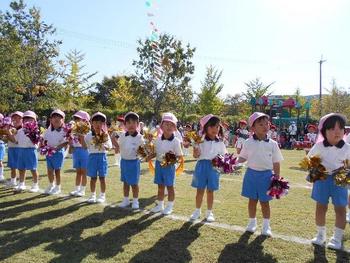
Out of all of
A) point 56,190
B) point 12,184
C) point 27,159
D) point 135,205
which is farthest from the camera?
point 12,184

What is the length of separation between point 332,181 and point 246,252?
58.5 inches

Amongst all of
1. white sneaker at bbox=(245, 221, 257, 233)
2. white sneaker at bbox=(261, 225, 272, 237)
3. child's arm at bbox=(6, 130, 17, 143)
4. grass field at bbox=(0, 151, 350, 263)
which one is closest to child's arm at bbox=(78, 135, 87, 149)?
grass field at bbox=(0, 151, 350, 263)

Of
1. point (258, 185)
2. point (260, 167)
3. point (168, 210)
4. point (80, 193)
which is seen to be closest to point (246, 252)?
point (258, 185)

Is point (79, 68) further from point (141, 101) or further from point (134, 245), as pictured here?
point (134, 245)

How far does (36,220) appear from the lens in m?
6.71

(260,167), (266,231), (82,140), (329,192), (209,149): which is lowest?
(266,231)

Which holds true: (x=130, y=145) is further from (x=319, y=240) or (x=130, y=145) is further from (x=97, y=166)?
(x=319, y=240)

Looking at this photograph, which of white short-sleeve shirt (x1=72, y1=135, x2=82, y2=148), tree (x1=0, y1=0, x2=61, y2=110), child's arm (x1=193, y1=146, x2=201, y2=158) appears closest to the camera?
child's arm (x1=193, y1=146, x2=201, y2=158)

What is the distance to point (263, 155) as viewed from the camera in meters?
5.93

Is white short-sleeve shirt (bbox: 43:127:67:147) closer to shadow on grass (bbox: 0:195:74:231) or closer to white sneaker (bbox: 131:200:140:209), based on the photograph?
shadow on grass (bbox: 0:195:74:231)

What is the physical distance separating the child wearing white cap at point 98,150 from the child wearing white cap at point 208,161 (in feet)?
6.89

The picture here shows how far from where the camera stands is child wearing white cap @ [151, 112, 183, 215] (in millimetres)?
7066

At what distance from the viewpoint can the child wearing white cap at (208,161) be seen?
668 cm

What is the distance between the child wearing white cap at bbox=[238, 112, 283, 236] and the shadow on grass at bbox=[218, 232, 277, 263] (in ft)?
1.28
